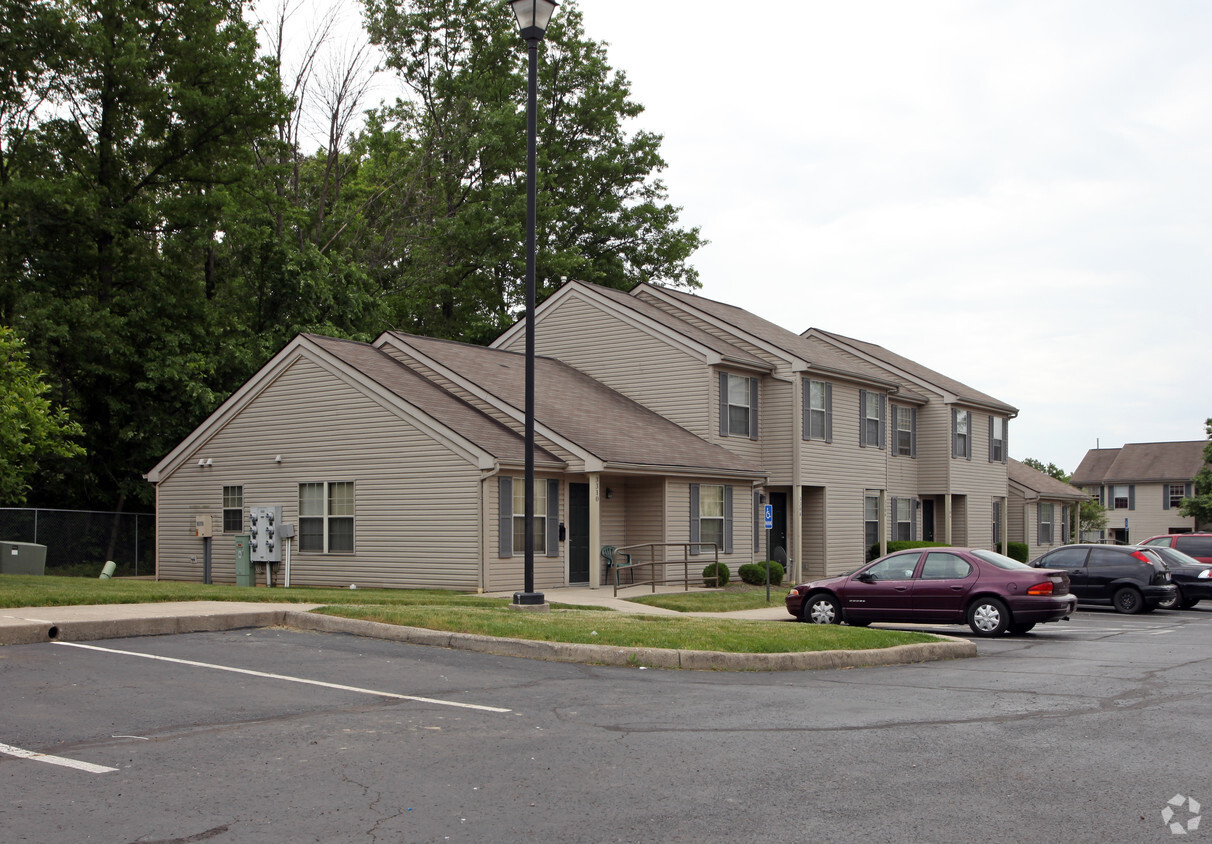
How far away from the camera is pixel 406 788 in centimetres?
680

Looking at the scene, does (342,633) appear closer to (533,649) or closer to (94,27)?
(533,649)

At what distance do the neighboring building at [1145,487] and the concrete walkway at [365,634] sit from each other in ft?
232

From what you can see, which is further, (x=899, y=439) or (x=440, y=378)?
(x=899, y=439)

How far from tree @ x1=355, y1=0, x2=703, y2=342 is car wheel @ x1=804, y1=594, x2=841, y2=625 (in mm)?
25879

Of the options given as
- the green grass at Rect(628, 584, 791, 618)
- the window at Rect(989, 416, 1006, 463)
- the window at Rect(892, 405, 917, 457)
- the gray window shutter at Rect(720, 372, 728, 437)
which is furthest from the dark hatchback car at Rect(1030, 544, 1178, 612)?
the window at Rect(989, 416, 1006, 463)

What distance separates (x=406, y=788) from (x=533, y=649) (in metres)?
6.04

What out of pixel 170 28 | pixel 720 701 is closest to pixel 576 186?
pixel 170 28

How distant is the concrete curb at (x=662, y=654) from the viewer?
12398 mm

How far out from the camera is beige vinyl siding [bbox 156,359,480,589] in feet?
74.7

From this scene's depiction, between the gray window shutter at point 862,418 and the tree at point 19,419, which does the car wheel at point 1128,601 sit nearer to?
the gray window shutter at point 862,418

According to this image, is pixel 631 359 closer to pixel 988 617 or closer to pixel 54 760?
pixel 988 617

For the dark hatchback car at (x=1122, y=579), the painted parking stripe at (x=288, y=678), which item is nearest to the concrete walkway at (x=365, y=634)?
the painted parking stripe at (x=288, y=678)

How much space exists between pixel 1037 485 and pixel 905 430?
15328 mm

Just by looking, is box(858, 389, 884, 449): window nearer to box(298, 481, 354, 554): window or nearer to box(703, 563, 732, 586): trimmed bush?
box(703, 563, 732, 586): trimmed bush
